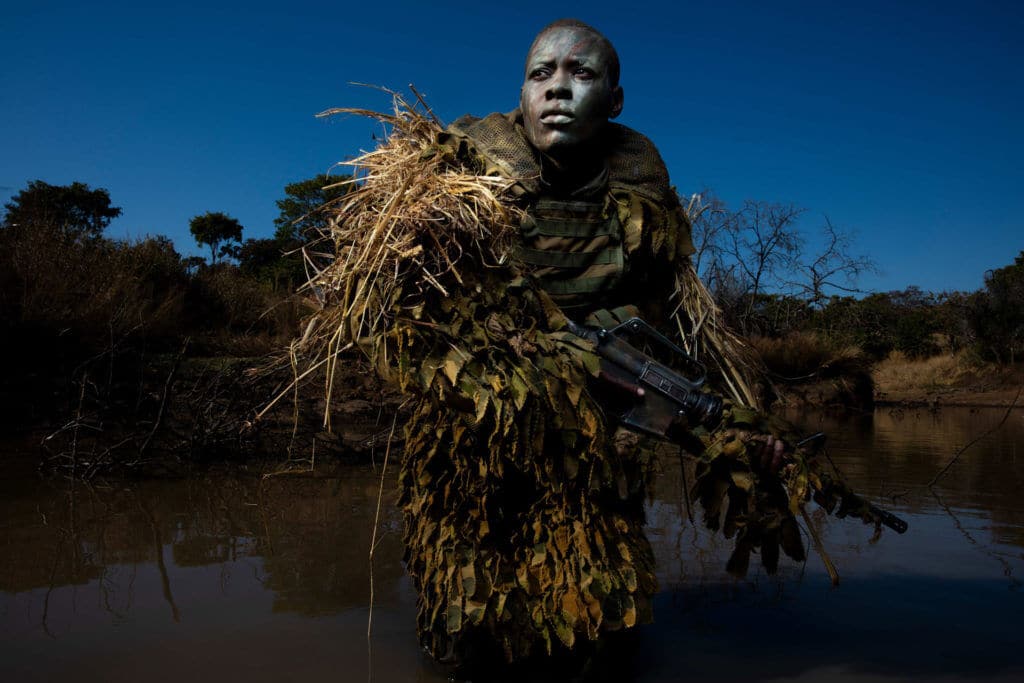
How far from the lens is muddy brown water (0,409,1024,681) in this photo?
2934 millimetres

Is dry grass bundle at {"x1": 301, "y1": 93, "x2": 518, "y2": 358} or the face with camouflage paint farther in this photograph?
the face with camouflage paint

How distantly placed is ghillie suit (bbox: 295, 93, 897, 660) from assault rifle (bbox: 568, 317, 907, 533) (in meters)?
0.10

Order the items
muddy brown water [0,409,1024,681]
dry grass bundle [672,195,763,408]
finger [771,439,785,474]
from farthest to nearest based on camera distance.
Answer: dry grass bundle [672,195,763,408]
muddy brown water [0,409,1024,681]
finger [771,439,785,474]

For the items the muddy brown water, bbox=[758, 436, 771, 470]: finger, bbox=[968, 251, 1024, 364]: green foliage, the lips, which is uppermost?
bbox=[968, 251, 1024, 364]: green foliage

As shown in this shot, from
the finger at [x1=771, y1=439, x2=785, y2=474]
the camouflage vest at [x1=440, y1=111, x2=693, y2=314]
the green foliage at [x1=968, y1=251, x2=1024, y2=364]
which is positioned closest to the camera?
the finger at [x1=771, y1=439, x2=785, y2=474]

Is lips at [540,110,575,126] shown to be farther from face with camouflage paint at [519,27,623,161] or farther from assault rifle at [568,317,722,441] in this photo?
assault rifle at [568,317,722,441]

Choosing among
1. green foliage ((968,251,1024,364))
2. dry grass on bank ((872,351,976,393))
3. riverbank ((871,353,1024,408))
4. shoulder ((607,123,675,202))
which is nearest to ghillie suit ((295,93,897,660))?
shoulder ((607,123,675,202))

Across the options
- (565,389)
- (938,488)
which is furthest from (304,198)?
(565,389)

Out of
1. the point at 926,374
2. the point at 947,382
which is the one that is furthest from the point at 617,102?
the point at 926,374

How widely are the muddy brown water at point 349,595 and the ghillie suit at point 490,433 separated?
14.4 inches

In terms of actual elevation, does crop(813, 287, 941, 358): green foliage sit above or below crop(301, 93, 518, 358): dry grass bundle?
above

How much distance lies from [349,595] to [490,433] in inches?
67.4

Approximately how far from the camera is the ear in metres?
3.26

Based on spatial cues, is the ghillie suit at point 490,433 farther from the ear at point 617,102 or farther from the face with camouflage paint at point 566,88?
the ear at point 617,102
